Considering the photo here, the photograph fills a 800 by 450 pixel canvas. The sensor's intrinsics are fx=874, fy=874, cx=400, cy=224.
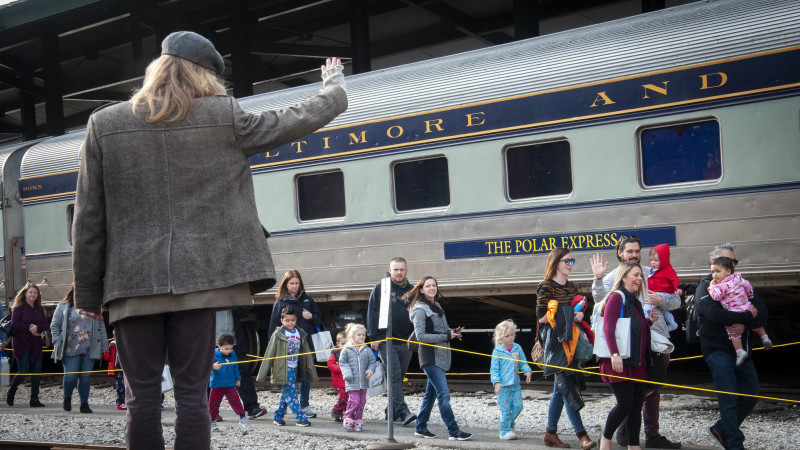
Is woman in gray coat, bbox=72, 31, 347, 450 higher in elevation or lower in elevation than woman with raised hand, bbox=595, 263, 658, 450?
higher

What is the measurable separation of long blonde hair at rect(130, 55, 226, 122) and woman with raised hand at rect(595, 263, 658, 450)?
4.01 m

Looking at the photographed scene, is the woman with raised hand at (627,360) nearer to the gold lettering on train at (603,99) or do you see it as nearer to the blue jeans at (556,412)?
the blue jeans at (556,412)

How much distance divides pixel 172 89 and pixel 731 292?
500 cm

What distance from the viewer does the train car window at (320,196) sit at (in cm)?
1124

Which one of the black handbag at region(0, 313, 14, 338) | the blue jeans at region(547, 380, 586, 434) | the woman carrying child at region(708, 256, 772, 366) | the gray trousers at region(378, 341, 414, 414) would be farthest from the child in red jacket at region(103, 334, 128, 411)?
the woman carrying child at region(708, 256, 772, 366)

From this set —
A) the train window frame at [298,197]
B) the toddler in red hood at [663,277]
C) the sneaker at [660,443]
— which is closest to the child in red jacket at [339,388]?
the train window frame at [298,197]

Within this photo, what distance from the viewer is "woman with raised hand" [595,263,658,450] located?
637 centimetres

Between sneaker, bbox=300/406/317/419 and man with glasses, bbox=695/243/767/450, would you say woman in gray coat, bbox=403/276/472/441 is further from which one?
man with glasses, bbox=695/243/767/450

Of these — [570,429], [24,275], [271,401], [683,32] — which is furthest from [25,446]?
[24,275]

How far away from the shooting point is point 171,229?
310 cm

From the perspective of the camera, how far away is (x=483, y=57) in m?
10.6

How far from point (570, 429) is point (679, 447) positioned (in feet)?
4.18

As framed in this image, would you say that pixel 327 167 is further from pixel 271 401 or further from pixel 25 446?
pixel 25 446

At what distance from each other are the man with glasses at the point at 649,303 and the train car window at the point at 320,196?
469 centimetres
